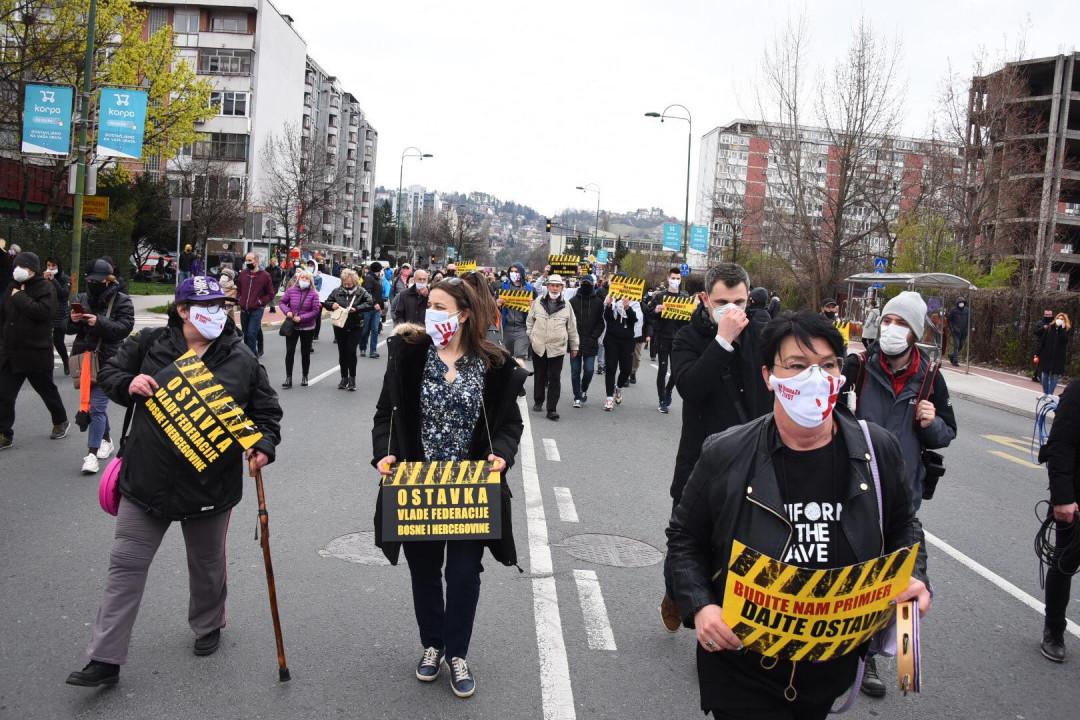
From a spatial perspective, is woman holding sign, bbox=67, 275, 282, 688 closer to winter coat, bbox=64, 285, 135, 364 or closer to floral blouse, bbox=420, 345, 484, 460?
floral blouse, bbox=420, 345, 484, 460

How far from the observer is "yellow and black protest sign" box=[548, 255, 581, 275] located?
79.0 ft

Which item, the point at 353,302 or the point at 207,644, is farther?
the point at 353,302

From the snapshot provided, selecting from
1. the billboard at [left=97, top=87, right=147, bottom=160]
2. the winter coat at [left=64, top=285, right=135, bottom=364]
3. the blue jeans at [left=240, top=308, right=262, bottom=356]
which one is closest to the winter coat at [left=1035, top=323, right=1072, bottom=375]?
the blue jeans at [left=240, top=308, right=262, bottom=356]

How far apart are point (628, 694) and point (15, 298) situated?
24.4 ft

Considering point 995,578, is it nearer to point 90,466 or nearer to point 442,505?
point 442,505

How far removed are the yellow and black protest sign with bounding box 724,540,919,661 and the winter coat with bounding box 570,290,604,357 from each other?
11339mm

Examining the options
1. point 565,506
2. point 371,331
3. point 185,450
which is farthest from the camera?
point 371,331

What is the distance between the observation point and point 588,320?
13953 mm

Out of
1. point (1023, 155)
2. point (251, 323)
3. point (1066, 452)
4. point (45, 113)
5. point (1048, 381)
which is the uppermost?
point (1023, 155)

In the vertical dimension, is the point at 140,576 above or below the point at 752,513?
below

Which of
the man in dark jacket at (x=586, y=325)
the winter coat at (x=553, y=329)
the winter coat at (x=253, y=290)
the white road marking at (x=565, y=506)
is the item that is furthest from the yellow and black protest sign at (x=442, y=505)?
the winter coat at (x=253, y=290)

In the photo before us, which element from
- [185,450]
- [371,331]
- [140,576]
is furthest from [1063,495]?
[371,331]

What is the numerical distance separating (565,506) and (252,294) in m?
10.8

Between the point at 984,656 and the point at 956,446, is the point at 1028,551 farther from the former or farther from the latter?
the point at 956,446
